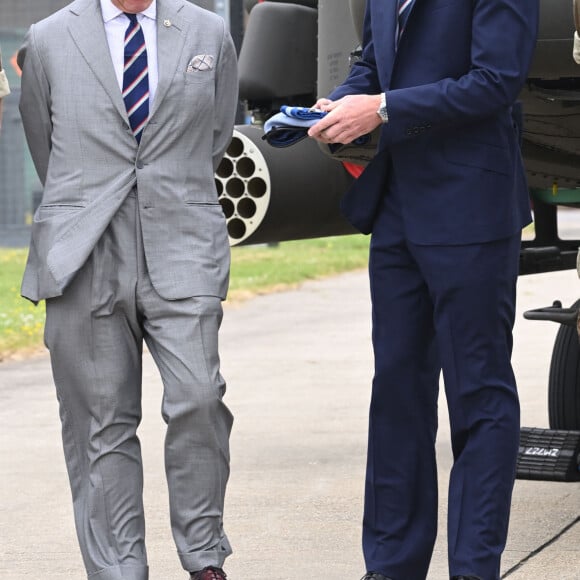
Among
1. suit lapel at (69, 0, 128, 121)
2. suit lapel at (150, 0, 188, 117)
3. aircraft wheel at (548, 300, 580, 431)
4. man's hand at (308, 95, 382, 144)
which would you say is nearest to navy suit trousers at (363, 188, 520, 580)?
man's hand at (308, 95, 382, 144)

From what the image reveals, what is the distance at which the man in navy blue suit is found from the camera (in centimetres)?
355

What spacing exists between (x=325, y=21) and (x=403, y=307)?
1577 millimetres

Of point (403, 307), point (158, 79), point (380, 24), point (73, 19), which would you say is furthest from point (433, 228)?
point (73, 19)

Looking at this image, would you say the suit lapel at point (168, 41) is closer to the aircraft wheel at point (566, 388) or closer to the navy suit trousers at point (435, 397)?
the navy suit trousers at point (435, 397)

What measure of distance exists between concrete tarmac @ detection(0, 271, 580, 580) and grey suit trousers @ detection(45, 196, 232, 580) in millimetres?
661

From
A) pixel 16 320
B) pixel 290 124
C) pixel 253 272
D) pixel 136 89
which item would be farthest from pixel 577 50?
pixel 253 272

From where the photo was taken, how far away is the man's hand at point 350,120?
355cm

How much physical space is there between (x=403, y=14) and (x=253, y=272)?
11312mm

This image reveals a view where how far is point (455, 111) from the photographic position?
3510mm

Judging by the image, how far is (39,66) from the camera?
3.77 m

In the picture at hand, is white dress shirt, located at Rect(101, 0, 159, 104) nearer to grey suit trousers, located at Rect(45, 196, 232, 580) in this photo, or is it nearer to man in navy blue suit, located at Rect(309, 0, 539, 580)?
grey suit trousers, located at Rect(45, 196, 232, 580)

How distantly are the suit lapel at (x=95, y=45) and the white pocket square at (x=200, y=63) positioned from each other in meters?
0.18

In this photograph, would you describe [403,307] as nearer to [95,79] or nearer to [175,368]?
[175,368]

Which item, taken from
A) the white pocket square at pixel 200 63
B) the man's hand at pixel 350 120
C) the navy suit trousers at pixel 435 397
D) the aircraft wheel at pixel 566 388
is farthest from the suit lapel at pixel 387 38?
the aircraft wheel at pixel 566 388
